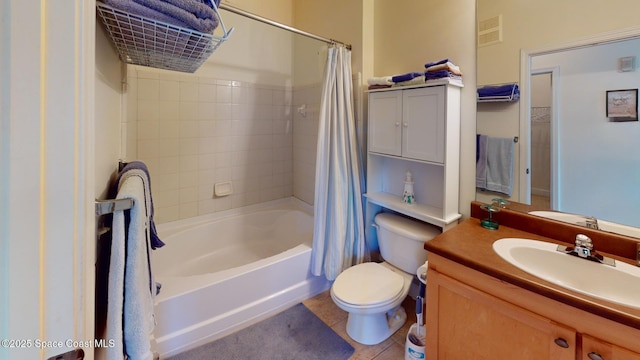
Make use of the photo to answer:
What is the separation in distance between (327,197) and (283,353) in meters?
1.01

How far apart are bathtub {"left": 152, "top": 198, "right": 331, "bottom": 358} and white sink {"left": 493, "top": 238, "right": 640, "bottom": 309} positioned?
4.22 ft

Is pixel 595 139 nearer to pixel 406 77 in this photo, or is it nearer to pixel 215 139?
pixel 406 77

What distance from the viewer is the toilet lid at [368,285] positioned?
59.1 inches

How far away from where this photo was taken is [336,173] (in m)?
1.95

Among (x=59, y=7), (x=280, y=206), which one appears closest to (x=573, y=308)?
(x=59, y=7)

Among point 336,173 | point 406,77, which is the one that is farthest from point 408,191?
point 406,77

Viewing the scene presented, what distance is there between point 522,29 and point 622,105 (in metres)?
0.56

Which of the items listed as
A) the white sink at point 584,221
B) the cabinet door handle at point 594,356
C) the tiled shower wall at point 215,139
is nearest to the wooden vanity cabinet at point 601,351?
the cabinet door handle at point 594,356

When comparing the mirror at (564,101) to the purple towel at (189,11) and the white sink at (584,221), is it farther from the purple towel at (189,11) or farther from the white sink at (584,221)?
the purple towel at (189,11)

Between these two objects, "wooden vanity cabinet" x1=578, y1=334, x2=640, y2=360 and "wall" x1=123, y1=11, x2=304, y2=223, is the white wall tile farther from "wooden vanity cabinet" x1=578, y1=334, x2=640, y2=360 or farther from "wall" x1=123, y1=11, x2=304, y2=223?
"wooden vanity cabinet" x1=578, y1=334, x2=640, y2=360

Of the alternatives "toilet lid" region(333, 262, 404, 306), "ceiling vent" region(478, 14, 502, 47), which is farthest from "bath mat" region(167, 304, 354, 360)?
"ceiling vent" region(478, 14, 502, 47)

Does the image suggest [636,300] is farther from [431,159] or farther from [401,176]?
[401,176]

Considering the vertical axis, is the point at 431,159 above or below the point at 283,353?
above

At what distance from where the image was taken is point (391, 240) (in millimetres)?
1813
